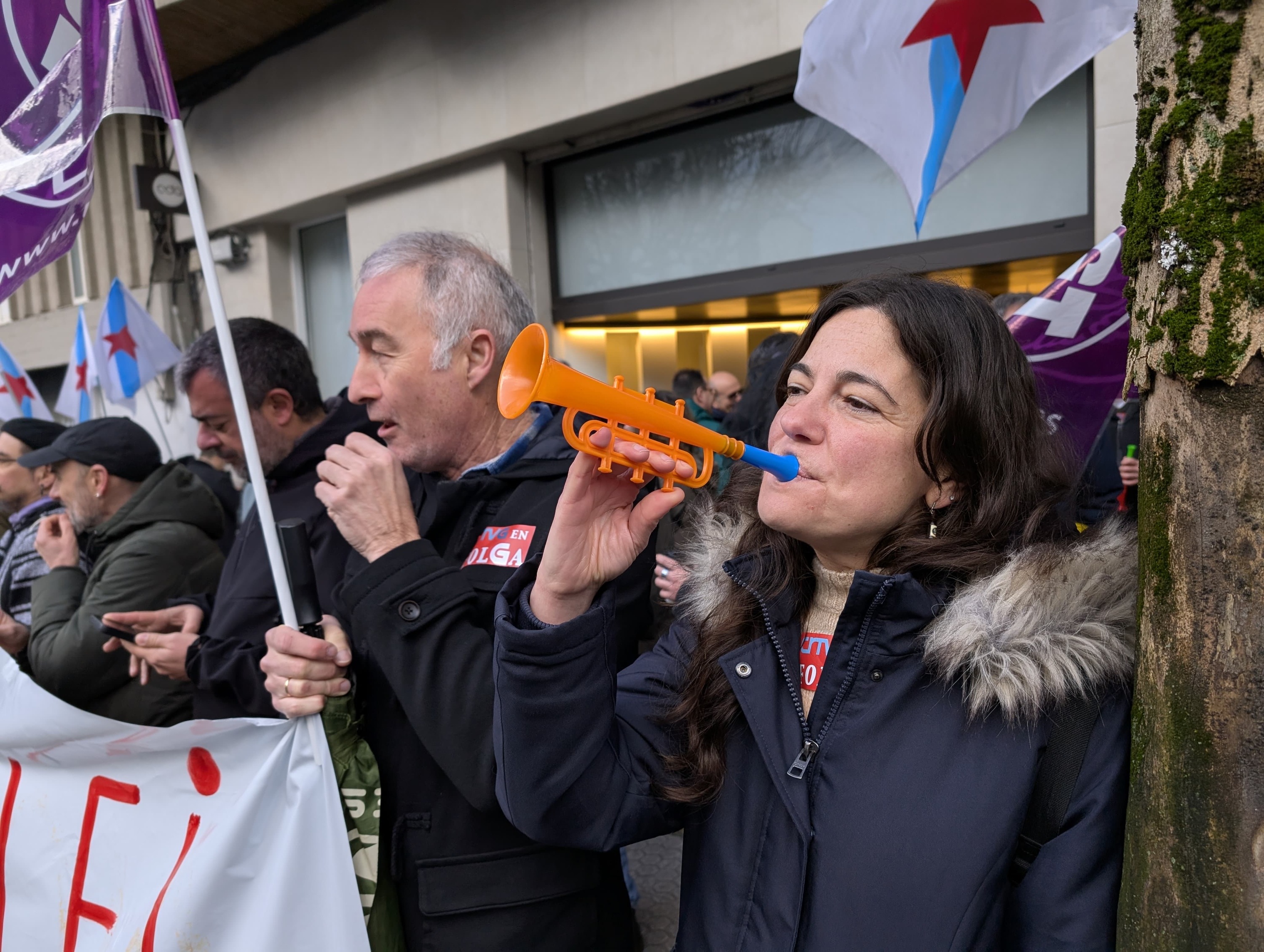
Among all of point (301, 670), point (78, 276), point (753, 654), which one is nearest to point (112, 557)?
point (301, 670)

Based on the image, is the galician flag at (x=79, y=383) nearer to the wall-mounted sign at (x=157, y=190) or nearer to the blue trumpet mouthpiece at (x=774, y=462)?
the wall-mounted sign at (x=157, y=190)

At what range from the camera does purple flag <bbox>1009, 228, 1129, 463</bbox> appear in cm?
241

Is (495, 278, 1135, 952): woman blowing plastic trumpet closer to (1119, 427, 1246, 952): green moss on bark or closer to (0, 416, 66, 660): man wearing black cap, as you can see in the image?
(1119, 427, 1246, 952): green moss on bark

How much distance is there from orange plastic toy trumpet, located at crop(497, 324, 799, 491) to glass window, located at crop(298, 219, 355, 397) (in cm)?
733

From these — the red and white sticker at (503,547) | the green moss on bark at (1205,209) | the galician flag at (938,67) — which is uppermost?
the galician flag at (938,67)

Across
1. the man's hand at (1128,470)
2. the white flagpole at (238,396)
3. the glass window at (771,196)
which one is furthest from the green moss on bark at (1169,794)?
the glass window at (771,196)

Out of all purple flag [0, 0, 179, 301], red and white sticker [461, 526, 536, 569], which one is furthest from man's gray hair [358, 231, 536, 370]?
purple flag [0, 0, 179, 301]

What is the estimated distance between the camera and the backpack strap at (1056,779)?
1156mm

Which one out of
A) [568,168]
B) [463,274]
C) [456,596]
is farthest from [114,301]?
[456,596]

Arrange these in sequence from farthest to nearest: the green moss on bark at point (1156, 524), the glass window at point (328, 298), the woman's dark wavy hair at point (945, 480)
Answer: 1. the glass window at point (328, 298)
2. the woman's dark wavy hair at point (945, 480)
3. the green moss on bark at point (1156, 524)

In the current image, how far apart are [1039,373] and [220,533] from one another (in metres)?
2.93

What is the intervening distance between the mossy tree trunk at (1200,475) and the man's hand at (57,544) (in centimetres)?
323

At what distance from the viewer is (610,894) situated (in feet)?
5.97

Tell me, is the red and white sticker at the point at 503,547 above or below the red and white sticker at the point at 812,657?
above
